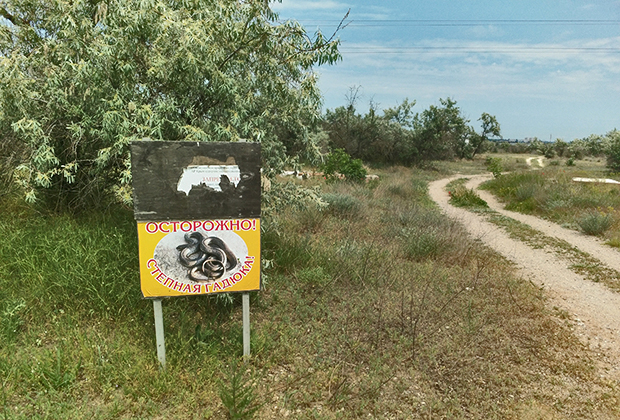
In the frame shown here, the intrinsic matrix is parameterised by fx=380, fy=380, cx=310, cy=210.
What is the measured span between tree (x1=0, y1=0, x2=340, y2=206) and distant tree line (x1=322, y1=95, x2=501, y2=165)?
22562 millimetres

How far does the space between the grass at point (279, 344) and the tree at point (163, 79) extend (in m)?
0.85

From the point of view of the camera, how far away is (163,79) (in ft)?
12.9

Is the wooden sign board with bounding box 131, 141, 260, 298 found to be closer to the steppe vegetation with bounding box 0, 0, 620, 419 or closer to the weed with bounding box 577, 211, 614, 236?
the steppe vegetation with bounding box 0, 0, 620, 419

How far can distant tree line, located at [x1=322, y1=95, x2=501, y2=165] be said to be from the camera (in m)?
27.5

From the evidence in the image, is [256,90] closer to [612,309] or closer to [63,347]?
[63,347]

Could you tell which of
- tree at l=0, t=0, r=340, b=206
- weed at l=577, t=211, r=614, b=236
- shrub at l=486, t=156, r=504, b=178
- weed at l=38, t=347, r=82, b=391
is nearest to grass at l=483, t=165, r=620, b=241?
weed at l=577, t=211, r=614, b=236

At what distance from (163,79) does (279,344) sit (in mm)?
2896

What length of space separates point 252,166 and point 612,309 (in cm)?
501

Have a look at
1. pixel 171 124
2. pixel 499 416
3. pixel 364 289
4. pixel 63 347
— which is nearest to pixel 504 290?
pixel 364 289

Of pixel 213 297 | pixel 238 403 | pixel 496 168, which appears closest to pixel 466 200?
pixel 496 168

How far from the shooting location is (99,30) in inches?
153

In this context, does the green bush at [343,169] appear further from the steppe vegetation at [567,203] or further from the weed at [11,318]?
the weed at [11,318]

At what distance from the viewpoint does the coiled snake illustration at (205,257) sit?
2.86 meters

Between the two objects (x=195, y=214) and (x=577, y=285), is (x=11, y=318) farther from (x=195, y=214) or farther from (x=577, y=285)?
(x=577, y=285)
